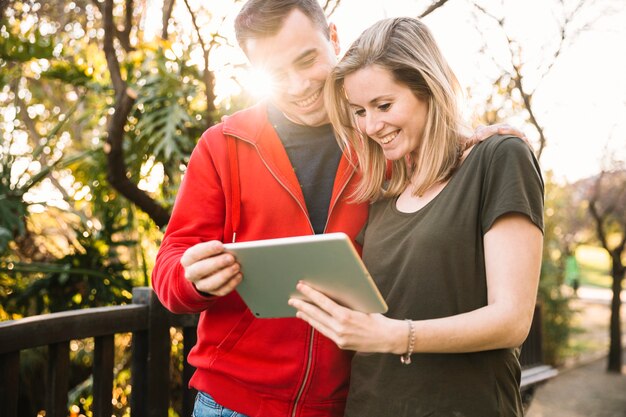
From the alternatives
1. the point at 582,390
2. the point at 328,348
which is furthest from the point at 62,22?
the point at 582,390

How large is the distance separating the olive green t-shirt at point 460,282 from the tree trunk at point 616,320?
9.57 metres

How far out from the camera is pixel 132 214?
4.80 m

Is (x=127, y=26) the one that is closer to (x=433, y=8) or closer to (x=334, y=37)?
(x=433, y=8)

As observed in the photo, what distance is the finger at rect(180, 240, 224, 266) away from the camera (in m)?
1.48

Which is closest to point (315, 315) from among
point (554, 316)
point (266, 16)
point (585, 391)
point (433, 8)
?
point (266, 16)

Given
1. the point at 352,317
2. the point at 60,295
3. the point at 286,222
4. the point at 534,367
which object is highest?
the point at 286,222

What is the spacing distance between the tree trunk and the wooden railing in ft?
29.9

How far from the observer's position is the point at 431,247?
5.11ft

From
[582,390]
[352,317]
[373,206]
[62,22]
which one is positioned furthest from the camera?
[582,390]

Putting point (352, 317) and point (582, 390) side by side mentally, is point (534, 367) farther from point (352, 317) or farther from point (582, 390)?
point (352, 317)

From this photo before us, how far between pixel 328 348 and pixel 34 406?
3541 mm

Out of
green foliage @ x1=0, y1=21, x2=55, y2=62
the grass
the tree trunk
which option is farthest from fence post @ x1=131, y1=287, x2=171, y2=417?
the grass

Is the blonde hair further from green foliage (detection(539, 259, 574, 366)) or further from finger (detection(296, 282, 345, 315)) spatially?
green foliage (detection(539, 259, 574, 366))

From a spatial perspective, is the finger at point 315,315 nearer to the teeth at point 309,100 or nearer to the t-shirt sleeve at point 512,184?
the t-shirt sleeve at point 512,184
